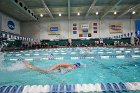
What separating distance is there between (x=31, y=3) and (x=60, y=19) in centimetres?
878

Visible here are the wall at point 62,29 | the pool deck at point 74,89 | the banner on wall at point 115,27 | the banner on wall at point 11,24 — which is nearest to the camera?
the pool deck at point 74,89

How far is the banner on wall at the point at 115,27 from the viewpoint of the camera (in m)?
26.5

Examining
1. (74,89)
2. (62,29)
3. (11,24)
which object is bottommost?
(74,89)

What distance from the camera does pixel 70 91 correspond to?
233cm

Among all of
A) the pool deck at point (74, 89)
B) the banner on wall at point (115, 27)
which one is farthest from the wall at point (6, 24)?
the pool deck at point (74, 89)

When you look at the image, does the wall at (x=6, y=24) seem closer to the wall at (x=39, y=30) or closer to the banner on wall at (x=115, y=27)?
the wall at (x=39, y=30)

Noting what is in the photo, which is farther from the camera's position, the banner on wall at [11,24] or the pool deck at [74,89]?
the banner on wall at [11,24]

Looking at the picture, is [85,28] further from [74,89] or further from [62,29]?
[74,89]

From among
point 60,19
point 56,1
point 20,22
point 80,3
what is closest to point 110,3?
point 80,3

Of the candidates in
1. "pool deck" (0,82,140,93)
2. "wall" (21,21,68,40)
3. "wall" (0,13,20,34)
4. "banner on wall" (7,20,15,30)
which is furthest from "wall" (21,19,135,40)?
"pool deck" (0,82,140,93)

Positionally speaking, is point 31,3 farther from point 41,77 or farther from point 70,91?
point 70,91

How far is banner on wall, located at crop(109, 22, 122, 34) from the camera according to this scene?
26.5 metres

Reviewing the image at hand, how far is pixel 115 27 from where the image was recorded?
87.1ft

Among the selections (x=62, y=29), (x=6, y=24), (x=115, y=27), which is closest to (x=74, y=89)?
(x=6, y=24)
